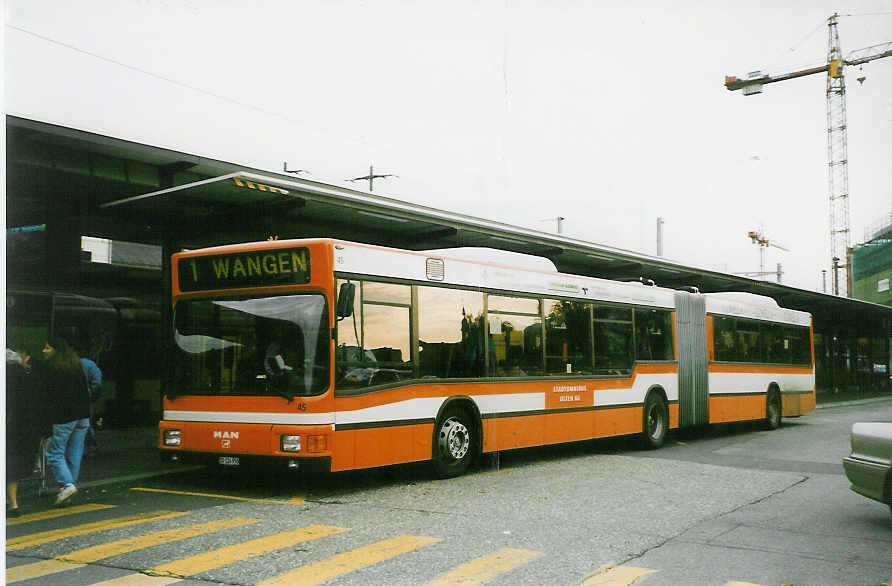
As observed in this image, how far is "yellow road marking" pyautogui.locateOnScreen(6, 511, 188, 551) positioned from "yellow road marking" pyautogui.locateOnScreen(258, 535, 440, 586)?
2.65m

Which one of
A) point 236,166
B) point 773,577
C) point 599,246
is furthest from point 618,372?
point 773,577

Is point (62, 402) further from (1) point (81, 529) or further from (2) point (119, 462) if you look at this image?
(2) point (119, 462)

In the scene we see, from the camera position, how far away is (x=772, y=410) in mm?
20188

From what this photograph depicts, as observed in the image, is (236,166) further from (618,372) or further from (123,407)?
(618,372)

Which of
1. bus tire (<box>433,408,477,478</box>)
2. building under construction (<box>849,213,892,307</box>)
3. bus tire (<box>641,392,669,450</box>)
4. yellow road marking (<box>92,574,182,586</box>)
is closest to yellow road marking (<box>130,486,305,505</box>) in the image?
bus tire (<box>433,408,477,478</box>)

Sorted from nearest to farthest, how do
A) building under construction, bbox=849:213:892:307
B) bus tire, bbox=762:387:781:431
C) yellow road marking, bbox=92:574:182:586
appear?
yellow road marking, bbox=92:574:182:586 < building under construction, bbox=849:213:892:307 < bus tire, bbox=762:387:781:431

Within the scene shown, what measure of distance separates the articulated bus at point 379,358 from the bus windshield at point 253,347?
0.05 ft

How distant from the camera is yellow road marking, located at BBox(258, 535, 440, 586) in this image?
5.84m

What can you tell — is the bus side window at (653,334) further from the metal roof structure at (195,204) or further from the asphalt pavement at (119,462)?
the asphalt pavement at (119,462)

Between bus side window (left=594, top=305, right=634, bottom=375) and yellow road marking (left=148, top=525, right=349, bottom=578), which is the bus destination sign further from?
bus side window (left=594, top=305, right=634, bottom=375)

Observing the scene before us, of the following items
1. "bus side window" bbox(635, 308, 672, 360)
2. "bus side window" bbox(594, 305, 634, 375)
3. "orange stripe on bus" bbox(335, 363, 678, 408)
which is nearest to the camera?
"orange stripe on bus" bbox(335, 363, 678, 408)

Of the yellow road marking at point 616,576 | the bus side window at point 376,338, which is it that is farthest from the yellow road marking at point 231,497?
the yellow road marking at point 616,576

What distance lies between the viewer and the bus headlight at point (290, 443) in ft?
30.6

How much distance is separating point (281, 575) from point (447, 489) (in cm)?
441
